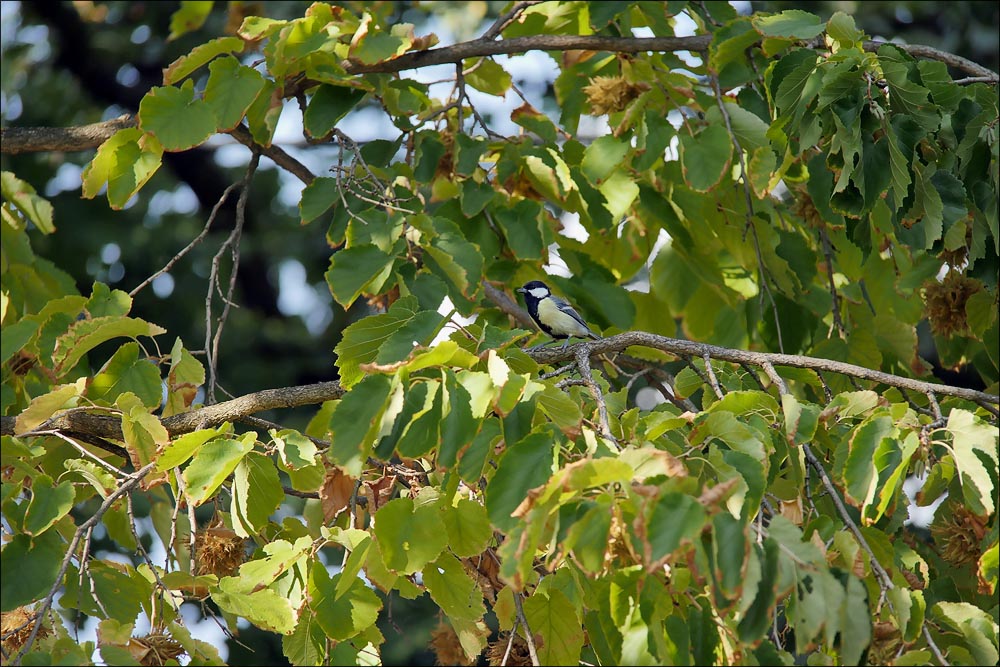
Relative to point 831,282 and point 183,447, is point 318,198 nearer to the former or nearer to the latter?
point 183,447

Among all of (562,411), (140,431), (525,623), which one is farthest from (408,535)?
(140,431)

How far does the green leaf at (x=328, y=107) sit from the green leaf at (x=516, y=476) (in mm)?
1811

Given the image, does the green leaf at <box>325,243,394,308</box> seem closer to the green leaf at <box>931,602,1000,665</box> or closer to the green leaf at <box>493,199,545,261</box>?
the green leaf at <box>493,199,545,261</box>

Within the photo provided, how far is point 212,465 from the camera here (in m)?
2.06

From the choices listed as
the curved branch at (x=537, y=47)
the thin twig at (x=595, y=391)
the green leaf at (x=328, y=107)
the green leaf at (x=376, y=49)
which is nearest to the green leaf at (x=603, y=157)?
the curved branch at (x=537, y=47)

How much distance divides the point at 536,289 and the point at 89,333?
185 cm

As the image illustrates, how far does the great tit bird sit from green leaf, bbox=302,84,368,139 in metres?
0.96

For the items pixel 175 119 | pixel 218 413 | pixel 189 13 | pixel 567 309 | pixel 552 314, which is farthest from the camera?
pixel 189 13

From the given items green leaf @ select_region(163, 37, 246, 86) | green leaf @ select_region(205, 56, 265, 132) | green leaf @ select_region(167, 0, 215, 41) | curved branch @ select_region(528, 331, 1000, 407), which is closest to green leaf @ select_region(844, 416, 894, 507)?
curved branch @ select_region(528, 331, 1000, 407)

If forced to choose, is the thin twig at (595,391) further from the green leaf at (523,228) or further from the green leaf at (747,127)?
the green leaf at (747,127)

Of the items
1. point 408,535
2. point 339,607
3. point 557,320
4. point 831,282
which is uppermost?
point 408,535

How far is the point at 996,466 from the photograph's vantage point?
1800mm

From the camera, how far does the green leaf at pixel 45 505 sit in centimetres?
195

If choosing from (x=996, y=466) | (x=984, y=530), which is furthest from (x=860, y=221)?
(x=996, y=466)
